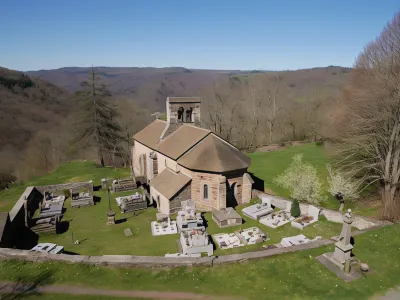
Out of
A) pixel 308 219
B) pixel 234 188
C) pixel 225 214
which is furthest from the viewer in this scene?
pixel 234 188

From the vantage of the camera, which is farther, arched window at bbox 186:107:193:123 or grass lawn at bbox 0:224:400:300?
arched window at bbox 186:107:193:123

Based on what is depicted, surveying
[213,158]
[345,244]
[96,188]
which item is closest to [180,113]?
[213,158]

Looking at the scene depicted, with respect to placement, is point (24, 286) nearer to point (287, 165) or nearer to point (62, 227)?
point (62, 227)

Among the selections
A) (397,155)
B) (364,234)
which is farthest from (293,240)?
(397,155)

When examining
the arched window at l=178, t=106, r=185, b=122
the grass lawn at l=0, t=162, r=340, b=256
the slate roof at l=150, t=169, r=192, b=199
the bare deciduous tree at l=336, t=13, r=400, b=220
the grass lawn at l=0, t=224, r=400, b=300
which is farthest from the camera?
the arched window at l=178, t=106, r=185, b=122

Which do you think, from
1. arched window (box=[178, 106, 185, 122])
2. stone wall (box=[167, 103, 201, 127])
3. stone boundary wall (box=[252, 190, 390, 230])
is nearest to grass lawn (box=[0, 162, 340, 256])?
stone boundary wall (box=[252, 190, 390, 230])

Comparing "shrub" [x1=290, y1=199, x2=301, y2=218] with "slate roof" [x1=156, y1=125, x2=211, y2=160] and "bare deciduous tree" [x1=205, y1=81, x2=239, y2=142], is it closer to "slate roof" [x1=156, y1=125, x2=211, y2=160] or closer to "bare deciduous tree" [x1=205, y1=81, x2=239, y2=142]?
"slate roof" [x1=156, y1=125, x2=211, y2=160]

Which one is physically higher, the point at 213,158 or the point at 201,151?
the point at 201,151
